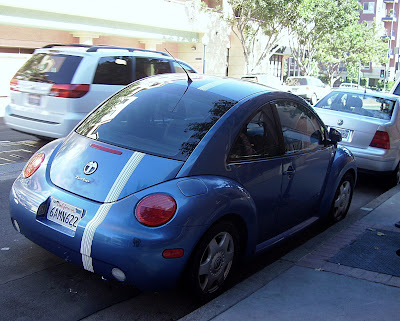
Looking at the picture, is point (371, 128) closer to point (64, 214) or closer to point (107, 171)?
point (107, 171)

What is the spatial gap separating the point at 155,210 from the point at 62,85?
5802 millimetres

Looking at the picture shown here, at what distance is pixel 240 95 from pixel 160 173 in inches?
46.7

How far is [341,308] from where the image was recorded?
3.63 m

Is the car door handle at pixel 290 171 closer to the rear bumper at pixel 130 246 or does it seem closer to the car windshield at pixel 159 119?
the car windshield at pixel 159 119

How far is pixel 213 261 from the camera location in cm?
367

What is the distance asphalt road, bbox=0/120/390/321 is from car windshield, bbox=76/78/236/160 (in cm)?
111

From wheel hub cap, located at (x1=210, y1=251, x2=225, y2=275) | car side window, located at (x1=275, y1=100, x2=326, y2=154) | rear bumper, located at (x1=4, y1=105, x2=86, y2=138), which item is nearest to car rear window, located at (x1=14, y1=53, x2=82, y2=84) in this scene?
rear bumper, located at (x1=4, y1=105, x2=86, y2=138)

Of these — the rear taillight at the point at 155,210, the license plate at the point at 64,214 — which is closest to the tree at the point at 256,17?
the license plate at the point at 64,214

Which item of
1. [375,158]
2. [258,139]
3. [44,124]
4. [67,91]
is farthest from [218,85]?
[44,124]

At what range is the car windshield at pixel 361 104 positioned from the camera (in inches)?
331

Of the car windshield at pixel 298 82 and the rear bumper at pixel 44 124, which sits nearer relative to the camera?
the rear bumper at pixel 44 124

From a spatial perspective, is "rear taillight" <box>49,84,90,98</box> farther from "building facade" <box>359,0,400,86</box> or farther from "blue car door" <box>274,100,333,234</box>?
"building facade" <box>359,0,400,86</box>

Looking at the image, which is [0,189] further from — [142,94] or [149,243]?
[149,243]

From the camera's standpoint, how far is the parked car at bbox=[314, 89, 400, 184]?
310 inches
